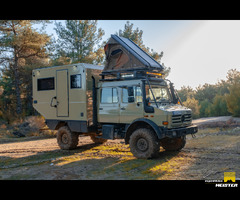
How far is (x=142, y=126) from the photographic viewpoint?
29.2 ft

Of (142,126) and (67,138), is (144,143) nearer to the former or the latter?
(142,126)

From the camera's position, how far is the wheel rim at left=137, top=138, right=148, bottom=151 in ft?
27.9

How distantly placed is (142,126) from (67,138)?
145 inches

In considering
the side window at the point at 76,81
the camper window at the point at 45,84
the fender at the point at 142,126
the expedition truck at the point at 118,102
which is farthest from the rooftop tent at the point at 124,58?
the camper window at the point at 45,84

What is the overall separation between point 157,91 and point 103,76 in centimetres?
238

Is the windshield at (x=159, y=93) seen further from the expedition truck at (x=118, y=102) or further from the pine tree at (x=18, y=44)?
the pine tree at (x=18, y=44)

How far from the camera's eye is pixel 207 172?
6562mm

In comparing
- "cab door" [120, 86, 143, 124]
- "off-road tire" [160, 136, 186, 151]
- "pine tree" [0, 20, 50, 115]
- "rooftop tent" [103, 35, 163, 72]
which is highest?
"pine tree" [0, 20, 50, 115]

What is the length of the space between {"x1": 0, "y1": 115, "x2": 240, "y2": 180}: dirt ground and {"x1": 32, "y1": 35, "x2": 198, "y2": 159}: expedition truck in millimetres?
669

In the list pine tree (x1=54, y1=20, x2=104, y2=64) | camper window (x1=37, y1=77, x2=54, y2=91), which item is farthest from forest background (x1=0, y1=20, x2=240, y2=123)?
camper window (x1=37, y1=77, x2=54, y2=91)

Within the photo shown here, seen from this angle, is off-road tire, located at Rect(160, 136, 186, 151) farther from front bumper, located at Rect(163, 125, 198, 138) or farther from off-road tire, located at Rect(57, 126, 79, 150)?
off-road tire, located at Rect(57, 126, 79, 150)

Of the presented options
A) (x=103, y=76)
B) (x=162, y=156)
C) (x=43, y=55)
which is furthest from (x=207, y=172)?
(x=43, y=55)

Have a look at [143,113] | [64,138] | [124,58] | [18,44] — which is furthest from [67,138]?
[18,44]

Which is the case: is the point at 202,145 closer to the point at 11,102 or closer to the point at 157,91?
the point at 157,91
